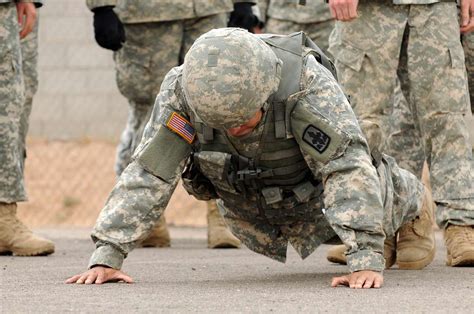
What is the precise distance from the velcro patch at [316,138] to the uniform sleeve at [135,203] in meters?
0.48

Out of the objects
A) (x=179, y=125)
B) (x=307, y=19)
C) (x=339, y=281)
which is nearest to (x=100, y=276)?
(x=179, y=125)

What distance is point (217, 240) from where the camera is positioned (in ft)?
25.0

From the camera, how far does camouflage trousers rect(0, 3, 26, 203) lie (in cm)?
668

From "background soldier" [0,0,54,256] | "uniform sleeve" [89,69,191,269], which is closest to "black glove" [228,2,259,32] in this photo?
"background soldier" [0,0,54,256]

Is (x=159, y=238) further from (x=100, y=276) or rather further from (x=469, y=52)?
(x=100, y=276)

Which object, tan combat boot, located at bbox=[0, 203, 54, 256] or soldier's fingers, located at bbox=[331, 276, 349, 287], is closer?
soldier's fingers, located at bbox=[331, 276, 349, 287]

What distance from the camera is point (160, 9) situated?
289 inches

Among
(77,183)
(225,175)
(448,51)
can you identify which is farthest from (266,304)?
(77,183)

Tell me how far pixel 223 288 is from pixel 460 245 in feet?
4.91

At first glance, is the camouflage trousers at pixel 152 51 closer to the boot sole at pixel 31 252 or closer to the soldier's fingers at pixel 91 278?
the boot sole at pixel 31 252

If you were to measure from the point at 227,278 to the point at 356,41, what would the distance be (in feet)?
4.40

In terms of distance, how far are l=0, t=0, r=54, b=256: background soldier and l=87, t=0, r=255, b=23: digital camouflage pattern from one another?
64 cm

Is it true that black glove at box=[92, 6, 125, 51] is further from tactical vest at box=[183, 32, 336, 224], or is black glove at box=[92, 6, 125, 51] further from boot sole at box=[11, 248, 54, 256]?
tactical vest at box=[183, 32, 336, 224]

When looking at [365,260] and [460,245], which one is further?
[460,245]
